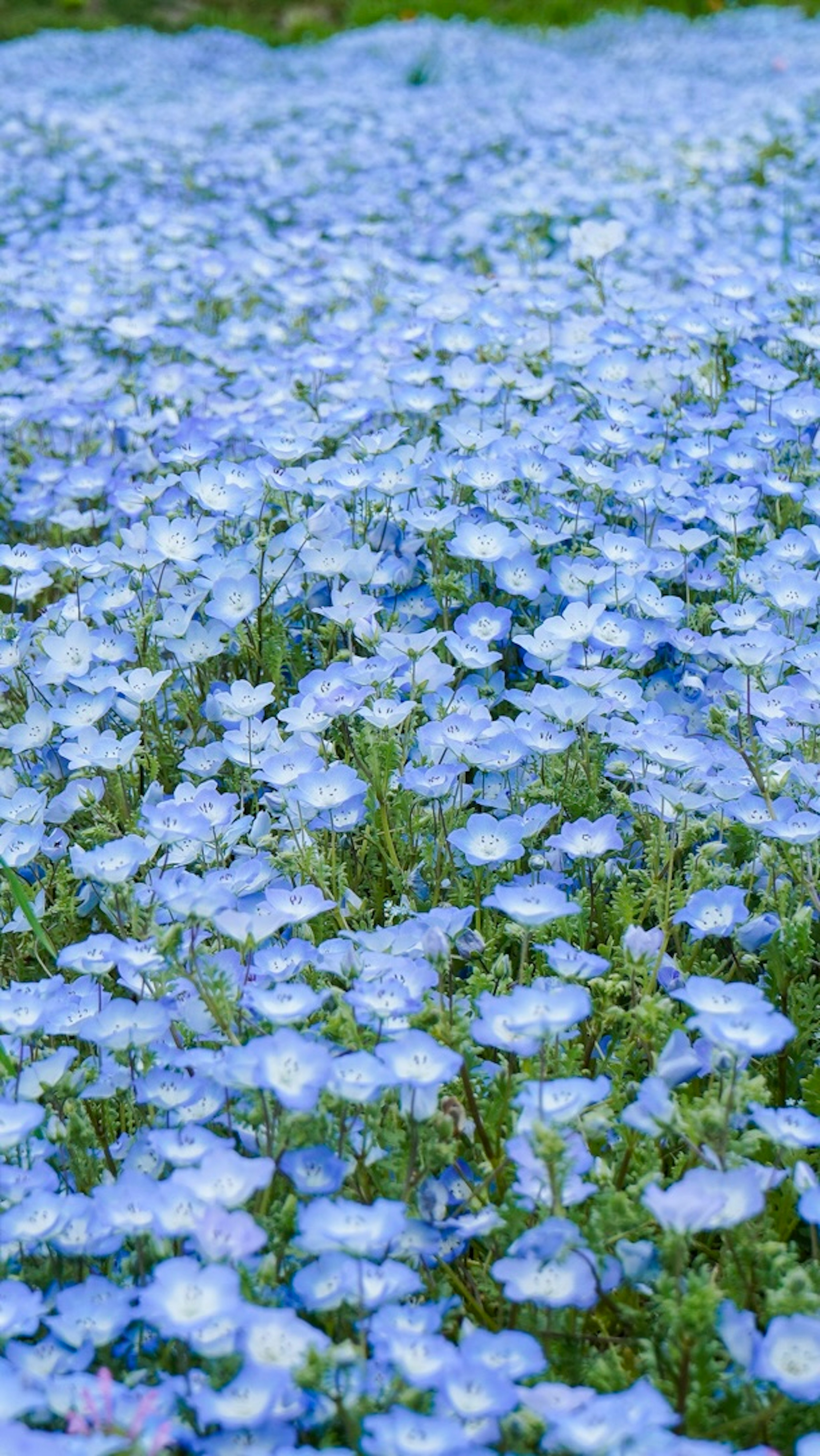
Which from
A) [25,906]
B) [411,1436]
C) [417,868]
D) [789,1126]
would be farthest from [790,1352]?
[25,906]

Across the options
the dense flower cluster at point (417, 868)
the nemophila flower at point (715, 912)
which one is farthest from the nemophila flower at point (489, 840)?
the nemophila flower at point (715, 912)

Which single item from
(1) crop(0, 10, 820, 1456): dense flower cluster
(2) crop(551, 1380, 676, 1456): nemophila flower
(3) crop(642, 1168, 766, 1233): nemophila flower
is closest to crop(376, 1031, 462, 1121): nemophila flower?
(1) crop(0, 10, 820, 1456): dense flower cluster

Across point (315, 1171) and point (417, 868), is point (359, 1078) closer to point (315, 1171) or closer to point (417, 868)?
point (315, 1171)

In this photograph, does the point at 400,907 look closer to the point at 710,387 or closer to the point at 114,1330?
the point at 114,1330

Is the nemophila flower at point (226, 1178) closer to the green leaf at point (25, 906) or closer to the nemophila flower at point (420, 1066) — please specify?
the nemophila flower at point (420, 1066)

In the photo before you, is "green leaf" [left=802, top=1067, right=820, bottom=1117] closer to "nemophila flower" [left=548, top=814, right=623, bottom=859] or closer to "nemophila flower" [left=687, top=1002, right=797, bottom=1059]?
"nemophila flower" [left=687, top=1002, right=797, bottom=1059]

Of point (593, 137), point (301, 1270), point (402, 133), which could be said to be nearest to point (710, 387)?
point (301, 1270)

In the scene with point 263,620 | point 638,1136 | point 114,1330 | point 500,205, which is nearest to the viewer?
point 114,1330
